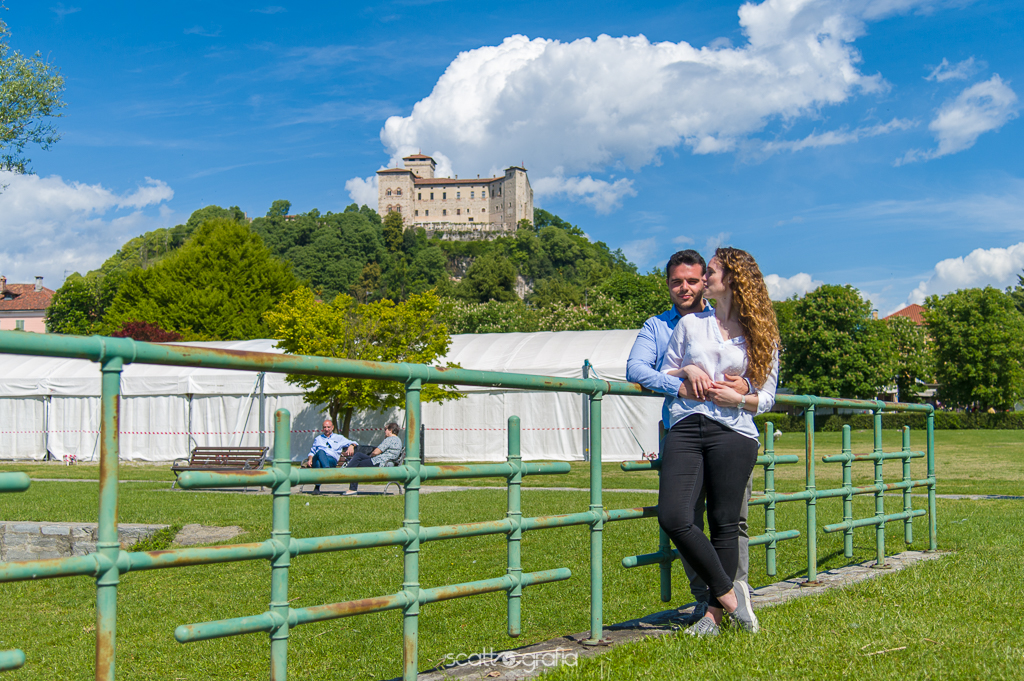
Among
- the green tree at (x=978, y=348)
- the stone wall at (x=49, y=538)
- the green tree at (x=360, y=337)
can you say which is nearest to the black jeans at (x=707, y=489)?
the stone wall at (x=49, y=538)

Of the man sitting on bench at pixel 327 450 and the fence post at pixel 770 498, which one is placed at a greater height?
the fence post at pixel 770 498

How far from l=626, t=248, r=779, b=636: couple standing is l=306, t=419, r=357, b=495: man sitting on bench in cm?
1079

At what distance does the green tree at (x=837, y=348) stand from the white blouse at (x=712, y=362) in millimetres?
50682

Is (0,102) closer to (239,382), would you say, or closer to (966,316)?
(239,382)

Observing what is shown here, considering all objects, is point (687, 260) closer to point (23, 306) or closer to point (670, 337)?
point (670, 337)

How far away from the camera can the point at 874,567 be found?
19.5 feet

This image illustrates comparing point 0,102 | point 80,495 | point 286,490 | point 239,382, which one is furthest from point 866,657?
point 0,102

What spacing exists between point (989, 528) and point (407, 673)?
7140mm

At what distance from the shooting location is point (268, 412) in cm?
2498

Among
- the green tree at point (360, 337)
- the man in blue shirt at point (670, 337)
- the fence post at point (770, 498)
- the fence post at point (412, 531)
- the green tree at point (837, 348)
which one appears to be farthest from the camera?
the green tree at point (837, 348)

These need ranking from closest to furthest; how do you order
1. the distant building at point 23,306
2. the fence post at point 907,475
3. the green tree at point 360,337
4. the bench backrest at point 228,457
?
the fence post at point 907,475 → the bench backrest at point 228,457 → the green tree at point 360,337 → the distant building at point 23,306

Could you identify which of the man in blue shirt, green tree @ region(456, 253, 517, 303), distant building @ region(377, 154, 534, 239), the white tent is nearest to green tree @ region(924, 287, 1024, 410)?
the white tent

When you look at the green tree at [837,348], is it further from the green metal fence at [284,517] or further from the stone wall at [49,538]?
the green metal fence at [284,517]

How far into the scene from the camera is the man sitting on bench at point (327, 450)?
46.7ft
